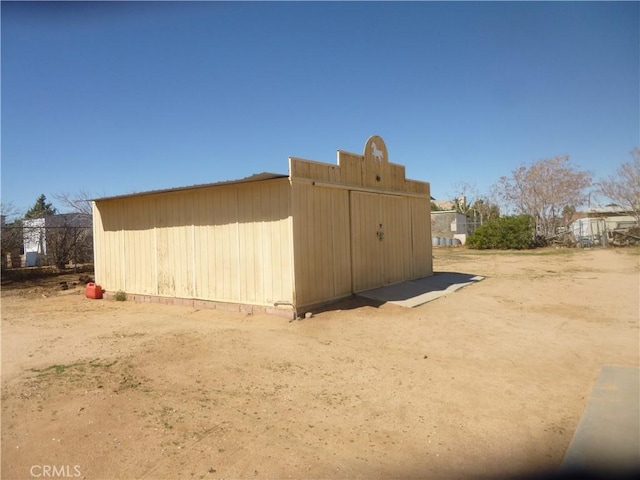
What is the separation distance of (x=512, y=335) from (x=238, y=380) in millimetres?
4741

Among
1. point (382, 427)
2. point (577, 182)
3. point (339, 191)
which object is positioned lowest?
point (382, 427)

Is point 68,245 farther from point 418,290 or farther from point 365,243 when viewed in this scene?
point 418,290

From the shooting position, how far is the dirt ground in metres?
3.34

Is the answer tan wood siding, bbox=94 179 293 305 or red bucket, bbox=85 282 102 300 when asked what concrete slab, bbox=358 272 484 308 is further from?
red bucket, bbox=85 282 102 300

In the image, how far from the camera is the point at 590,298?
10.6m

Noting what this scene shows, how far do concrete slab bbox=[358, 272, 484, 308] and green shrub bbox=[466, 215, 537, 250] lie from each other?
2068 centimetres

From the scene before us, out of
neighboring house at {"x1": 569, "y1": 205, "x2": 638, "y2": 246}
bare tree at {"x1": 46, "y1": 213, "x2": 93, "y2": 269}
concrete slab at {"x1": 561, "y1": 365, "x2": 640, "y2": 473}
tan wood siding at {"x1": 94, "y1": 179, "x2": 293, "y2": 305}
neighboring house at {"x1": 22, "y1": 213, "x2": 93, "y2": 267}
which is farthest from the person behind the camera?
neighboring house at {"x1": 569, "y1": 205, "x2": 638, "y2": 246}

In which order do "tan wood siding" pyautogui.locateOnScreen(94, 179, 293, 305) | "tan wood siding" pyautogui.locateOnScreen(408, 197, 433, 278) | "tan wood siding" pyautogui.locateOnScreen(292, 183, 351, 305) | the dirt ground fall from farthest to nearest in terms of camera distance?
"tan wood siding" pyautogui.locateOnScreen(408, 197, 433, 278) < "tan wood siding" pyautogui.locateOnScreen(94, 179, 293, 305) < "tan wood siding" pyautogui.locateOnScreen(292, 183, 351, 305) < the dirt ground

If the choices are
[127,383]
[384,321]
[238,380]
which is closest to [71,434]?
[127,383]

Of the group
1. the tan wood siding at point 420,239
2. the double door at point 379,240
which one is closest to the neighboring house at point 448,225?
the tan wood siding at point 420,239

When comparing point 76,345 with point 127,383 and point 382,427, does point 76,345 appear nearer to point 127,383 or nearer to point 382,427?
point 127,383

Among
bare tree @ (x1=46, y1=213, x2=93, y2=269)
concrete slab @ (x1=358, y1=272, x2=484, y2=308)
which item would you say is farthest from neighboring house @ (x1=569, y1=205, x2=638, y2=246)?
bare tree @ (x1=46, y1=213, x2=93, y2=269)

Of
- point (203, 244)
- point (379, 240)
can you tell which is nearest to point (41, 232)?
point (203, 244)

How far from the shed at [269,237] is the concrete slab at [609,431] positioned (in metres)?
5.36
